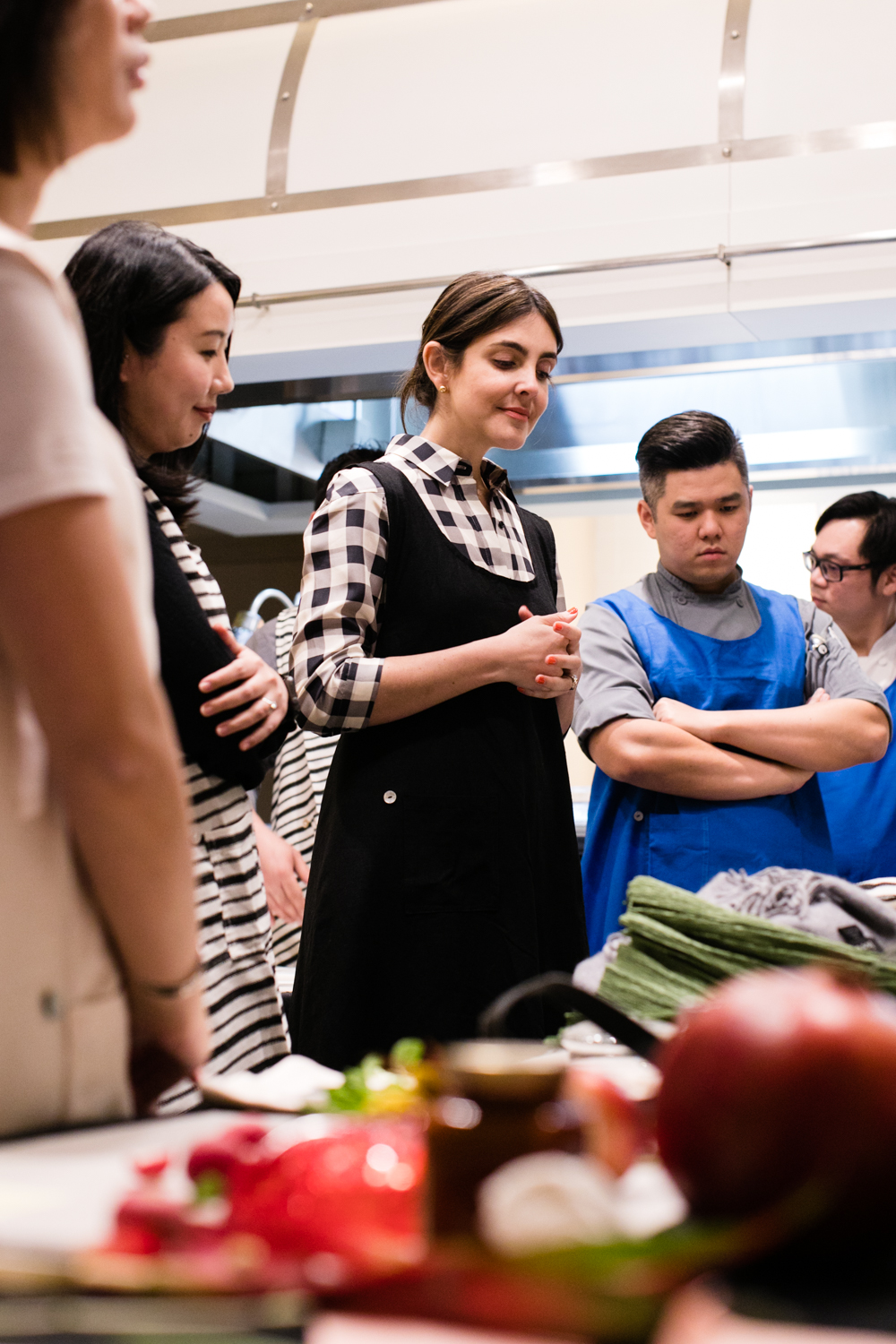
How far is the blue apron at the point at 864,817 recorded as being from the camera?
2508 mm

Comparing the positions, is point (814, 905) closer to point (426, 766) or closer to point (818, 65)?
point (426, 766)

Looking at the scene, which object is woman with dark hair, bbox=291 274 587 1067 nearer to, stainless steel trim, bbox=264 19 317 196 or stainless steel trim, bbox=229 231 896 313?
stainless steel trim, bbox=229 231 896 313

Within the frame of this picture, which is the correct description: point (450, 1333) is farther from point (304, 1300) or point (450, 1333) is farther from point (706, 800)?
point (706, 800)

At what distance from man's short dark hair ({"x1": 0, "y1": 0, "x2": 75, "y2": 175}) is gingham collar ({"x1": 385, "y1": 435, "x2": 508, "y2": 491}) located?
111 centimetres

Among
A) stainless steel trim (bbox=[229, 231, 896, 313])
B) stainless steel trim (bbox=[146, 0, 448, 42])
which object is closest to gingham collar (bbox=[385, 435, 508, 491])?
stainless steel trim (bbox=[229, 231, 896, 313])

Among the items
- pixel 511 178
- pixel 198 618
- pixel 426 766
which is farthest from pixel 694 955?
pixel 511 178

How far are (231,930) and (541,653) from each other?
621 millimetres

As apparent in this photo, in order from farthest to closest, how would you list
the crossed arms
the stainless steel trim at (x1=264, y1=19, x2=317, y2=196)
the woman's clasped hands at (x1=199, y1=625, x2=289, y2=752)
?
1. the stainless steel trim at (x1=264, y1=19, x2=317, y2=196)
2. the crossed arms
3. the woman's clasped hands at (x1=199, y1=625, x2=289, y2=752)

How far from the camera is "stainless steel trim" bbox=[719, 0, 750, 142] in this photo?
8.87ft

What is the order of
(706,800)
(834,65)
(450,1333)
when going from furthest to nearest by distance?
(834,65), (706,800), (450,1333)

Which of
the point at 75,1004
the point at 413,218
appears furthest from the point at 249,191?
the point at 75,1004

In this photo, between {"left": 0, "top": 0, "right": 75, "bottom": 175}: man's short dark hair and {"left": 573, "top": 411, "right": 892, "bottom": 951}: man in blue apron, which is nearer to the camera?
{"left": 0, "top": 0, "right": 75, "bottom": 175}: man's short dark hair

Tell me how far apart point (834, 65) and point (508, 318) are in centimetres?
139

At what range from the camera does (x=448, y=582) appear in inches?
65.9
